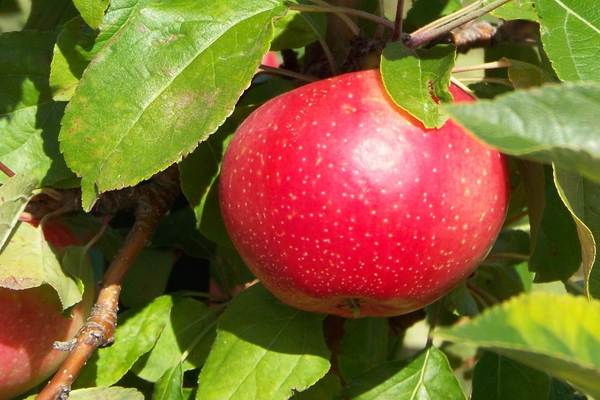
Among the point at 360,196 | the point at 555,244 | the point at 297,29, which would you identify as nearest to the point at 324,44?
the point at 297,29

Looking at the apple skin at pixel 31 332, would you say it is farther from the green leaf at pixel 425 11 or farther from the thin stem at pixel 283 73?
the green leaf at pixel 425 11

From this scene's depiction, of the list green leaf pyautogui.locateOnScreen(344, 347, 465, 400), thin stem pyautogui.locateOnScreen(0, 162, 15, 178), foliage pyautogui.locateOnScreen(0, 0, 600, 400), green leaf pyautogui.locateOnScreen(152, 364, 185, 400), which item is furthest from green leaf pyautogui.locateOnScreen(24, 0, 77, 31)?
green leaf pyautogui.locateOnScreen(344, 347, 465, 400)

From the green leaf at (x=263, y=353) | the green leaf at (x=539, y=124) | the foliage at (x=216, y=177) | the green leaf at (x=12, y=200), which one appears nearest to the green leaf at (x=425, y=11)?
the foliage at (x=216, y=177)

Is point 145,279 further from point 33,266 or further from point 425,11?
point 425,11

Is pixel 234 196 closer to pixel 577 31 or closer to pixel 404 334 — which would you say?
pixel 577 31

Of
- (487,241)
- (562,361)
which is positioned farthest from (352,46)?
(562,361)
